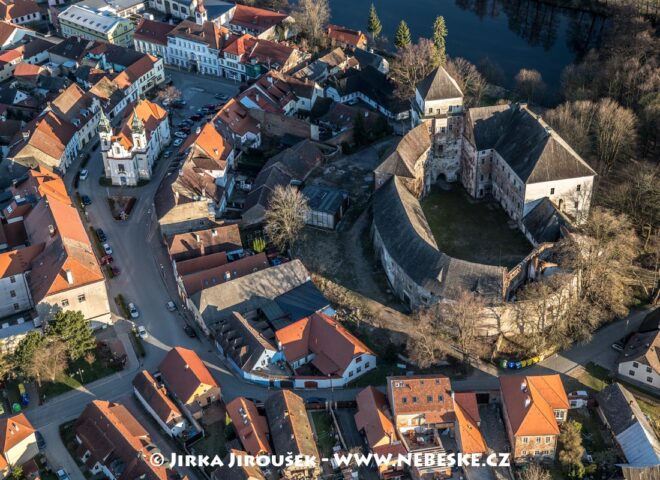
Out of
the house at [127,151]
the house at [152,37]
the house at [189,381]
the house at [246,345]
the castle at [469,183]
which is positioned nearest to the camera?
the house at [189,381]

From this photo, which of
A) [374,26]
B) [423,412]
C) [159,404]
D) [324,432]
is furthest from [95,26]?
[423,412]

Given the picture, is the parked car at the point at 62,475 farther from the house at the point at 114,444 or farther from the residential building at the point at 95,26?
the residential building at the point at 95,26

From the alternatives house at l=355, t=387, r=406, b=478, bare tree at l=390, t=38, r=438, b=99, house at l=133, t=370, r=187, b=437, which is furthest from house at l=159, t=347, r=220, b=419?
bare tree at l=390, t=38, r=438, b=99

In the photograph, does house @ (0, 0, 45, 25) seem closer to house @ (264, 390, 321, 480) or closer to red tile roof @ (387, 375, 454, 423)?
house @ (264, 390, 321, 480)

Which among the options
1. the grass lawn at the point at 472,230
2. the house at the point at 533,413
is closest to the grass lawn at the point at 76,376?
the house at the point at 533,413

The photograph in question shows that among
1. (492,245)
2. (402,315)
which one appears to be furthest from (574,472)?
(492,245)

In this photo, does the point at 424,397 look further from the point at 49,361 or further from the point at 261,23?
the point at 261,23

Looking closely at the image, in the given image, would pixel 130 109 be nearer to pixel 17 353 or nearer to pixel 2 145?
pixel 2 145
